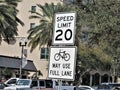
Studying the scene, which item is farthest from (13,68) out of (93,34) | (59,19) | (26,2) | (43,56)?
(59,19)

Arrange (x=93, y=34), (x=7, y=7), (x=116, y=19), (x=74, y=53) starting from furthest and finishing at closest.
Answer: (x=7, y=7) → (x=93, y=34) → (x=116, y=19) → (x=74, y=53)

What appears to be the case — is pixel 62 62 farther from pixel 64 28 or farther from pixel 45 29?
pixel 45 29

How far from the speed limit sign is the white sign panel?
0.17 metres

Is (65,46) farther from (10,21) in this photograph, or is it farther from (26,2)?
(26,2)

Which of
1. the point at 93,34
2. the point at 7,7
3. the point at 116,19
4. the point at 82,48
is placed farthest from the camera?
the point at 82,48

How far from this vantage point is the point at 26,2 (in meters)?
88.7

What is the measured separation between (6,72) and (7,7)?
2025cm

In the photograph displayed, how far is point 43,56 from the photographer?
83688mm

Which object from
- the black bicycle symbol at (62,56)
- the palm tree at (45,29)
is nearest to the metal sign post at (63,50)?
the black bicycle symbol at (62,56)

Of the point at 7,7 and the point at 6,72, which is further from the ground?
the point at 7,7

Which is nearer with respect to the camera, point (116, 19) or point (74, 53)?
point (74, 53)

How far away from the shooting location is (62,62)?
940 cm

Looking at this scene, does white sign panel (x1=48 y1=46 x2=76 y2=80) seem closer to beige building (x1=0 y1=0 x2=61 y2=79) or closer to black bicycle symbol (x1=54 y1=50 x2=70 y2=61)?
black bicycle symbol (x1=54 y1=50 x2=70 y2=61)

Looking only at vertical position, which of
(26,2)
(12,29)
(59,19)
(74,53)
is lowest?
(74,53)
